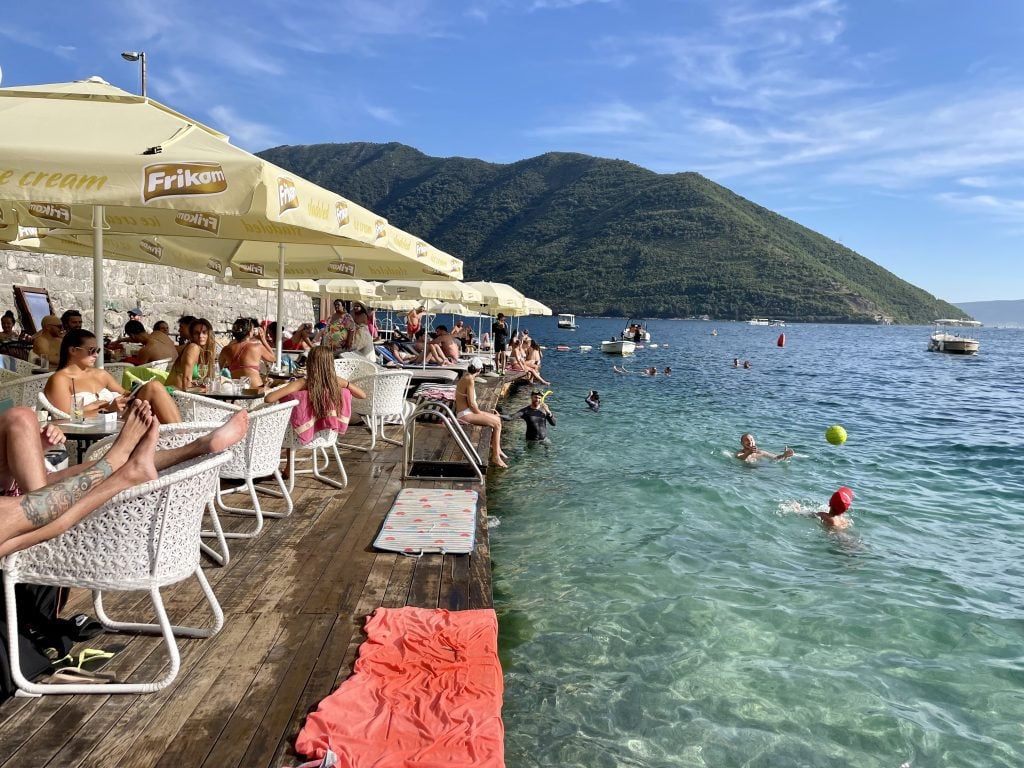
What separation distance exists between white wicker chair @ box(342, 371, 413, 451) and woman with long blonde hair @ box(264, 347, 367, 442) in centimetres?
150

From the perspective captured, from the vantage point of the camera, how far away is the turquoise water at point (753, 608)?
3.85 m

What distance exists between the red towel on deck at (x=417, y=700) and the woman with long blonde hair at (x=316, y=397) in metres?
2.34

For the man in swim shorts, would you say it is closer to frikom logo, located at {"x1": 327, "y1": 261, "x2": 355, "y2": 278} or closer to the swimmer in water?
the swimmer in water

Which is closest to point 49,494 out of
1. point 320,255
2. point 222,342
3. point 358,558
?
point 358,558

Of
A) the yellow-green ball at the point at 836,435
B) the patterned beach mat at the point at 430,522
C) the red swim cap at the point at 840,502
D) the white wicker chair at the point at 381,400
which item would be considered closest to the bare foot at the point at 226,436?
the patterned beach mat at the point at 430,522

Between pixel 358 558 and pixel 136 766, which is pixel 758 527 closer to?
pixel 358 558

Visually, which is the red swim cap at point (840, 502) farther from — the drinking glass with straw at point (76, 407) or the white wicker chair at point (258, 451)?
the drinking glass with straw at point (76, 407)

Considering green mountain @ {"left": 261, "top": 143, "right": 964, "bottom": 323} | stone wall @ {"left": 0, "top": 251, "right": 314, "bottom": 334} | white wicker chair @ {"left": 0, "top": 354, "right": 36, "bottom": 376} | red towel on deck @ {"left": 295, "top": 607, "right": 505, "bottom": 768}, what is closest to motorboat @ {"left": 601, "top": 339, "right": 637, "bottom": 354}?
stone wall @ {"left": 0, "top": 251, "right": 314, "bottom": 334}

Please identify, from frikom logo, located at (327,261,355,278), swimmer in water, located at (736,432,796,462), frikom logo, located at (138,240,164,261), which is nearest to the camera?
frikom logo, located at (138,240,164,261)

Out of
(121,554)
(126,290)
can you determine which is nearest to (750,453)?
(121,554)

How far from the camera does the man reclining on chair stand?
2.24 metres

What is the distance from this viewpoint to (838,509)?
790 centimetres

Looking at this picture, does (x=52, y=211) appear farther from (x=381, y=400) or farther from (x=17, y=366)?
(x=381, y=400)

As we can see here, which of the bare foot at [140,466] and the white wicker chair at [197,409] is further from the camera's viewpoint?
the white wicker chair at [197,409]
